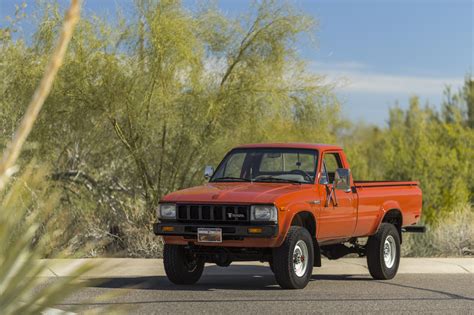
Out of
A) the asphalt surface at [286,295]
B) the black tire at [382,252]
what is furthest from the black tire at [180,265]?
the black tire at [382,252]

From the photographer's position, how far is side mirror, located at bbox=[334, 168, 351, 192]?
1302 centimetres

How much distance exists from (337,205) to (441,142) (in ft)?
61.7

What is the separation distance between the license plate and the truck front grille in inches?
6.0

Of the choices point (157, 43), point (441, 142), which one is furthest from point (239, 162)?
point (441, 142)

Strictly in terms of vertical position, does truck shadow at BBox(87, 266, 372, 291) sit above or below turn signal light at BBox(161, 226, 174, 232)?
below

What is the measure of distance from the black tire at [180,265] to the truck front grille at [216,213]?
2.08ft

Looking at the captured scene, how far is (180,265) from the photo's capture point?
12.7 m

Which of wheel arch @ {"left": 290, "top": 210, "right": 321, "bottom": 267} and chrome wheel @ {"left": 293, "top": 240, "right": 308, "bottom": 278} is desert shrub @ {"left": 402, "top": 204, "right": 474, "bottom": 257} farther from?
chrome wheel @ {"left": 293, "top": 240, "right": 308, "bottom": 278}

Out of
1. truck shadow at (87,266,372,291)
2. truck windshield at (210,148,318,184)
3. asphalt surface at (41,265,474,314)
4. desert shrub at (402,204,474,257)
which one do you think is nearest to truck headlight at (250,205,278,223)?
asphalt surface at (41,265,474,314)

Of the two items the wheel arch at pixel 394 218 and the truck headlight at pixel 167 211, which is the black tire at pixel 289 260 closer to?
the truck headlight at pixel 167 211

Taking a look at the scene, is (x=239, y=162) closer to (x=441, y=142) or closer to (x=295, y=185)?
(x=295, y=185)

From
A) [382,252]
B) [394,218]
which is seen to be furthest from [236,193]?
[394,218]

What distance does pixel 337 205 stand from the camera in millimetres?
13211

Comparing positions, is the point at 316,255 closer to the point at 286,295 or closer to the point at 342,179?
the point at 342,179
